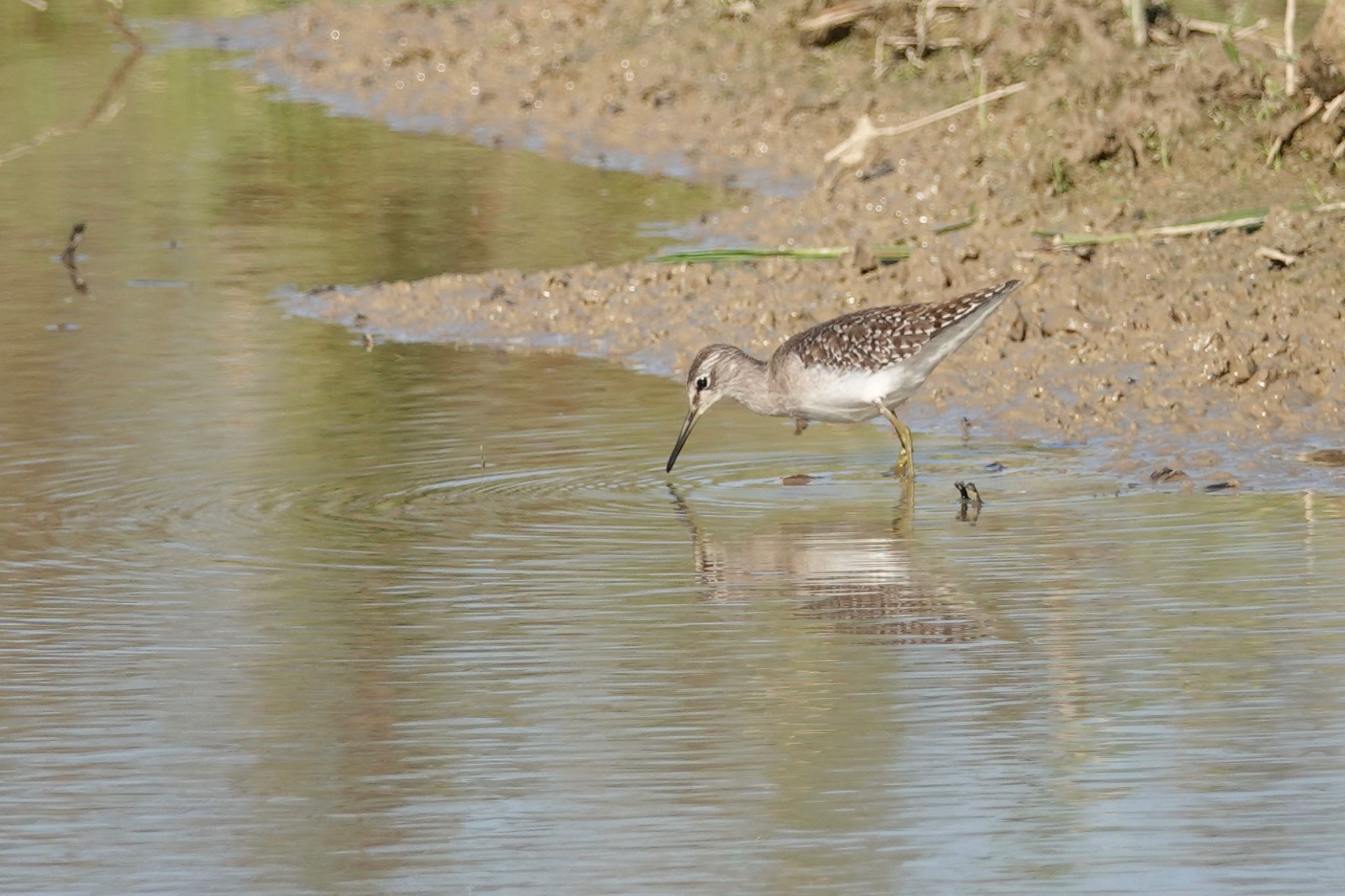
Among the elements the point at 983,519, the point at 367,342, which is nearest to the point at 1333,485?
the point at 983,519

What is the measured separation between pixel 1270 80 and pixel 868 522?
19.4ft

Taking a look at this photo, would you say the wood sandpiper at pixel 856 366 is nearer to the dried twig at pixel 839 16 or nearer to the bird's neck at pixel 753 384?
the bird's neck at pixel 753 384

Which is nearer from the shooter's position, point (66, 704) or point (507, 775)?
point (507, 775)

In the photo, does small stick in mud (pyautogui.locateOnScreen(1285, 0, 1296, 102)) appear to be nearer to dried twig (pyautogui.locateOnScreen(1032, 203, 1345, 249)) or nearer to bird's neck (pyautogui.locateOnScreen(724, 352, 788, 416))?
dried twig (pyautogui.locateOnScreen(1032, 203, 1345, 249))

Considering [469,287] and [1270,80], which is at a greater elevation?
[1270,80]

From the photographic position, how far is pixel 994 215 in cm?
1383

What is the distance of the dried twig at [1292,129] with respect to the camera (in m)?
13.3

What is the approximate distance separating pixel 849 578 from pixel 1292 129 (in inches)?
255

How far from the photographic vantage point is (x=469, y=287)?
13.9m

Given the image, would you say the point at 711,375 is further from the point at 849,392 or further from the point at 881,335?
the point at 881,335

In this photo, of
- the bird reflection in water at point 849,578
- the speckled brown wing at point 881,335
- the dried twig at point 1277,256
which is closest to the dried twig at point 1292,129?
the dried twig at point 1277,256

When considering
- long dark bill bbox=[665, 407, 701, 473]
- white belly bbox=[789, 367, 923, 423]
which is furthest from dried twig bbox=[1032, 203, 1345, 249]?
long dark bill bbox=[665, 407, 701, 473]

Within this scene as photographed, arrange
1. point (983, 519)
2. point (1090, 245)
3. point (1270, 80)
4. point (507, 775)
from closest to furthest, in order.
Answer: point (507, 775) → point (983, 519) → point (1090, 245) → point (1270, 80)

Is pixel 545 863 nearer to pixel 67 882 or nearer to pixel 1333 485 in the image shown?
pixel 67 882
